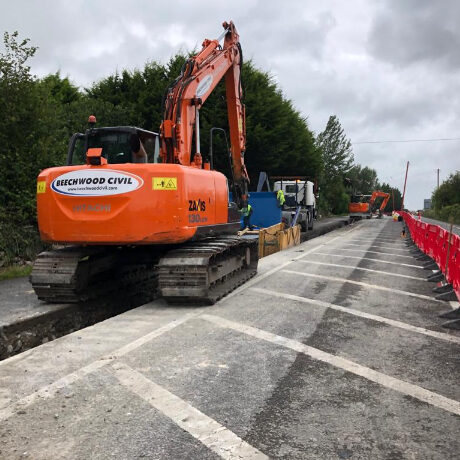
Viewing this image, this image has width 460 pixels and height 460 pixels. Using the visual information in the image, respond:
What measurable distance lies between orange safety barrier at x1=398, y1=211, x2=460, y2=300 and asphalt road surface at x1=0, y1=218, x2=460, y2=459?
1613 millimetres

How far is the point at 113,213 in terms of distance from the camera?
613 centimetres

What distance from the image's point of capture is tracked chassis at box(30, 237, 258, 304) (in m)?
6.40

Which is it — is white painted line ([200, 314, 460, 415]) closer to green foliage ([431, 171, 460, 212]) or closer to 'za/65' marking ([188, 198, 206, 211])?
'za/65' marking ([188, 198, 206, 211])

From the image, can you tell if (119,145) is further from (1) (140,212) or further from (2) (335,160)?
(2) (335,160)

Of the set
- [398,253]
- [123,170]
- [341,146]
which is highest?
[341,146]

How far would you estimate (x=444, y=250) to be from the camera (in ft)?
31.9

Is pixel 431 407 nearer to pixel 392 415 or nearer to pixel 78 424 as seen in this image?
pixel 392 415

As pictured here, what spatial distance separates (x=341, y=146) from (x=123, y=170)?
206 feet

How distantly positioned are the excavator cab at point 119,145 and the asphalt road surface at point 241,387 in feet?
7.43

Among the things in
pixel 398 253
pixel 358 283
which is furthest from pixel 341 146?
pixel 358 283

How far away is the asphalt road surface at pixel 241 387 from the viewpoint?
2.89 meters

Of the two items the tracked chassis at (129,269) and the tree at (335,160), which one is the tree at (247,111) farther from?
the tree at (335,160)

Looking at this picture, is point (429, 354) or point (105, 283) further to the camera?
point (105, 283)

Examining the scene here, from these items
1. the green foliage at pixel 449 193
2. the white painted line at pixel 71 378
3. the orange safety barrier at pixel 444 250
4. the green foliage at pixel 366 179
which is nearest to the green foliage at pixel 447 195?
the green foliage at pixel 449 193
